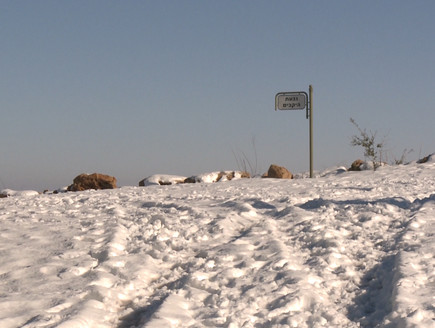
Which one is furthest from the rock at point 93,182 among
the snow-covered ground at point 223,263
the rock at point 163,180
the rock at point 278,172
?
the snow-covered ground at point 223,263

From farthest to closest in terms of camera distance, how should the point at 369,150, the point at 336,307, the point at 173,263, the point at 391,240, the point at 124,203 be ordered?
1. the point at 369,150
2. the point at 124,203
3. the point at 391,240
4. the point at 173,263
5. the point at 336,307

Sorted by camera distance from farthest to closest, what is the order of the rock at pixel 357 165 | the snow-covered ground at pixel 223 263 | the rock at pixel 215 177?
the rock at pixel 357 165 → the rock at pixel 215 177 → the snow-covered ground at pixel 223 263

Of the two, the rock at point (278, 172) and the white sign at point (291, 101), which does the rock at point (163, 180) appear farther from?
the white sign at point (291, 101)

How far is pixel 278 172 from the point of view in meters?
12.5

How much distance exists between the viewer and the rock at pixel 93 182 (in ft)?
41.9

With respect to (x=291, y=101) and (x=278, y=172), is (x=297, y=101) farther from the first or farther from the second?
(x=278, y=172)

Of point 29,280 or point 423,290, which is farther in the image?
point 29,280

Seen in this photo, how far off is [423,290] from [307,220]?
77.2 inches

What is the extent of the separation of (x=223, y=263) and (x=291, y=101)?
9.02 metres

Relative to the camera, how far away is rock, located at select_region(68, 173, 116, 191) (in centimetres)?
1276

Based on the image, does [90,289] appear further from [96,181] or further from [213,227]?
[96,181]

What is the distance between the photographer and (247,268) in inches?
170

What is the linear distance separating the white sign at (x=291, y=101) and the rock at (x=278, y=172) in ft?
4.64

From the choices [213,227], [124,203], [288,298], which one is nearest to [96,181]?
[124,203]
